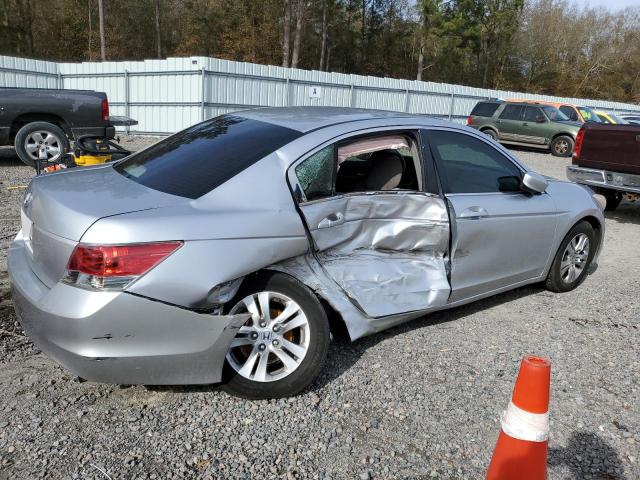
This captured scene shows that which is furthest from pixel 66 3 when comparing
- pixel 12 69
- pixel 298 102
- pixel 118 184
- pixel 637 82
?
pixel 637 82

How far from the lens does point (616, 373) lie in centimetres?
359

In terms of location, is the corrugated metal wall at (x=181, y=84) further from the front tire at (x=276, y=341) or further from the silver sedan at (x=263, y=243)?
the front tire at (x=276, y=341)

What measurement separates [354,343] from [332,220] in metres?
0.97

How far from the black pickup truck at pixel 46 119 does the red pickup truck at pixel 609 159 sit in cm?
752

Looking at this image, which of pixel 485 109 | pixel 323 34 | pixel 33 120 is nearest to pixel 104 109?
pixel 33 120

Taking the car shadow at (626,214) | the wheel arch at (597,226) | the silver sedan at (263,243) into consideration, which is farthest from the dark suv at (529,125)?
the silver sedan at (263,243)

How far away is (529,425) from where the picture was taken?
80.2 inches

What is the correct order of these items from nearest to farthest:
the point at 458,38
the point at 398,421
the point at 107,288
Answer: the point at 107,288, the point at 398,421, the point at 458,38

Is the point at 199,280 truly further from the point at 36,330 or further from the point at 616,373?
the point at 616,373

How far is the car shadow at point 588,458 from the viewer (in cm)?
260

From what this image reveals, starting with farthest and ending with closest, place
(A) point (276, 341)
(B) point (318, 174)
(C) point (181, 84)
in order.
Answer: (C) point (181, 84) < (B) point (318, 174) < (A) point (276, 341)

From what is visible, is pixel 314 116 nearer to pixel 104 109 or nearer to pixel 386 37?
pixel 104 109

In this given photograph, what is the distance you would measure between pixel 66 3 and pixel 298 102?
3072 centimetres

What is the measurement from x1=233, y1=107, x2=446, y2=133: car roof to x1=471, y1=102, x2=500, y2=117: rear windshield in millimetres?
17338
